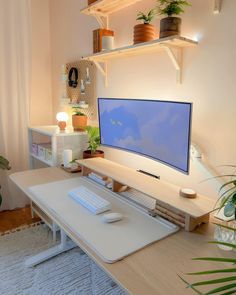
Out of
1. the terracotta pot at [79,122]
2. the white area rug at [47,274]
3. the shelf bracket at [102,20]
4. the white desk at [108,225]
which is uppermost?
the shelf bracket at [102,20]

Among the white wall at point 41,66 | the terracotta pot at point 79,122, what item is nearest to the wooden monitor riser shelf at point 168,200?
the terracotta pot at point 79,122

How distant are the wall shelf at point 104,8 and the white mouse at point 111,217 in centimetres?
138

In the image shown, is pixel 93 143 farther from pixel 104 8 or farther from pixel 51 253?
pixel 104 8

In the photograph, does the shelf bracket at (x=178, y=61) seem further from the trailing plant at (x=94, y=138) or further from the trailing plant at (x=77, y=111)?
the trailing plant at (x=77, y=111)

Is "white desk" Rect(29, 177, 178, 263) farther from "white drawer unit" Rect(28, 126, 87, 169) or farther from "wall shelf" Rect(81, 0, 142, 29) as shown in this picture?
"wall shelf" Rect(81, 0, 142, 29)

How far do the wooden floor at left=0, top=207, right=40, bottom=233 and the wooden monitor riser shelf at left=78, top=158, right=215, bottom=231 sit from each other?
123cm

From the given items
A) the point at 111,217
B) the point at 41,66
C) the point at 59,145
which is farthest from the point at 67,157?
the point at 41,66

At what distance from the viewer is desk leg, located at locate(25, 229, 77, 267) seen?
1.85 metres

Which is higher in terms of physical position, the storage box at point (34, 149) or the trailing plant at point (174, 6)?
the trailing plant at point (174, 6)

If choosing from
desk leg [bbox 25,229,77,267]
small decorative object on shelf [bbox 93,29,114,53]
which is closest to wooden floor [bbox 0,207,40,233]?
desk leg [bbox 25,229,77,267]

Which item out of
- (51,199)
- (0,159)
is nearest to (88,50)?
(0,159)

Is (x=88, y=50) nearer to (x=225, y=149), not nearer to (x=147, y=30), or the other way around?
(x=147, y=30)

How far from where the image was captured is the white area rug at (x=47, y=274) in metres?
1.63

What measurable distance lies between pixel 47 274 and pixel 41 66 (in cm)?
212
